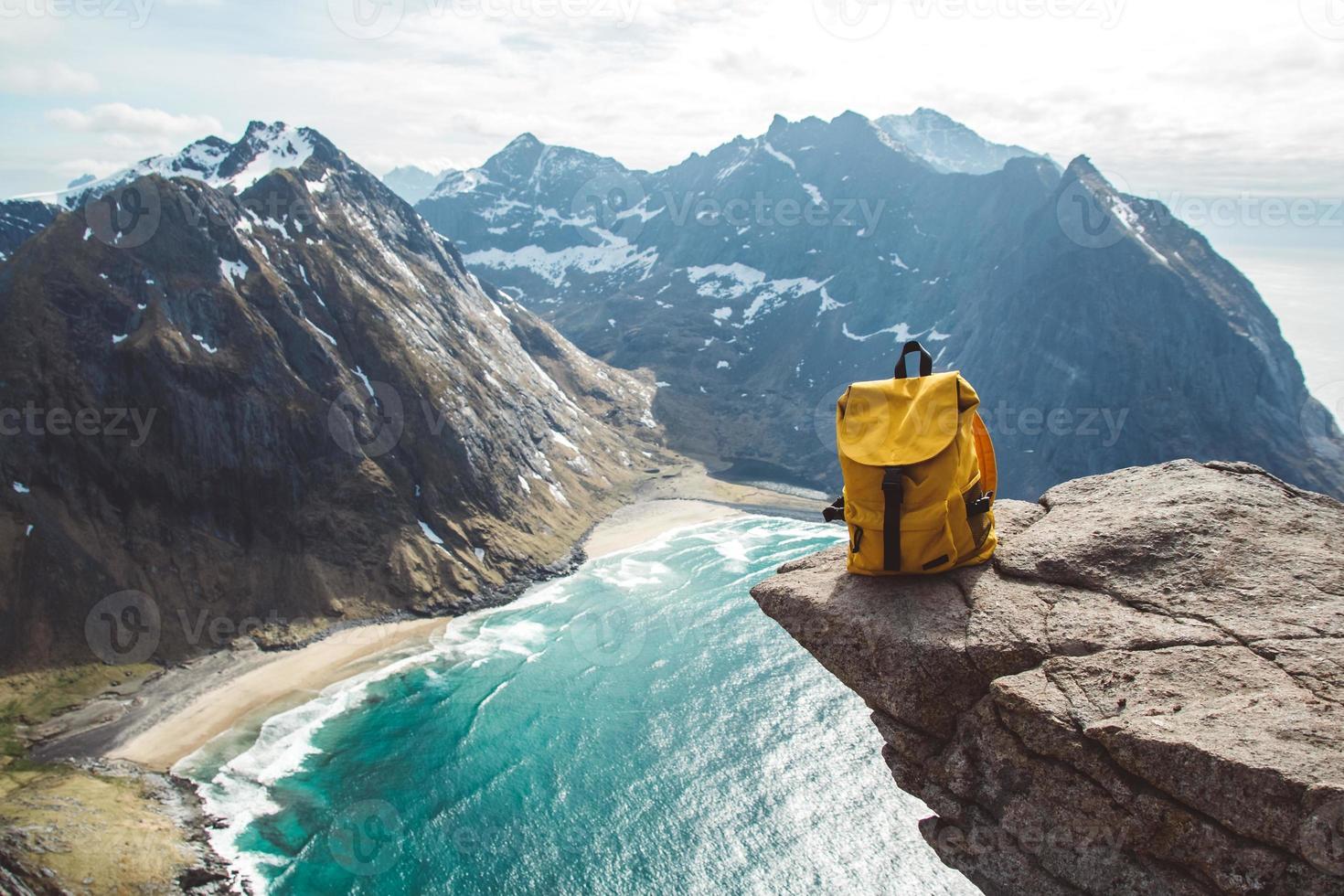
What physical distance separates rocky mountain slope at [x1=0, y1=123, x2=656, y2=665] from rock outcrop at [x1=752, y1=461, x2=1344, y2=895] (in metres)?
98.7

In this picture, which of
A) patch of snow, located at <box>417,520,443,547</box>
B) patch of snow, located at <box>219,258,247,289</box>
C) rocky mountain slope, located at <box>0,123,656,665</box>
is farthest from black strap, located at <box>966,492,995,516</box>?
patch of snow, located at <box>219,258,247,289</box>

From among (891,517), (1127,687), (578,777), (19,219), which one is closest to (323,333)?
(578,777)

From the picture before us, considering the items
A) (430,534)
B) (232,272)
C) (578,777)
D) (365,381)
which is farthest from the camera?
(365,381)

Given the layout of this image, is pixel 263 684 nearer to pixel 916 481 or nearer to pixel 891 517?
pixel 891 517

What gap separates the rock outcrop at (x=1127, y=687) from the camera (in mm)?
8312

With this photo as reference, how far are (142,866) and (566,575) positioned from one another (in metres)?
73.5

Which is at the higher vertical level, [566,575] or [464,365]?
[464,365]

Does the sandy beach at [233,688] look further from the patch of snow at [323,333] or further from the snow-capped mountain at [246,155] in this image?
the snow-capped mountain at [246,155]

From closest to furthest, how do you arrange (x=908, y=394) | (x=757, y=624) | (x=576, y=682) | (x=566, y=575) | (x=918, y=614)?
(x=918, y=614) → (x=908, y=394) → (x=576, y=682) → (x=757, y=624) → (x=566, y=575)

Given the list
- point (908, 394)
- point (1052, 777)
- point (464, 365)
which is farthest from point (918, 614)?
point (464, 365)

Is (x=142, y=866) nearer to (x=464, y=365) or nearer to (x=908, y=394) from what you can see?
(x=908, y=394)

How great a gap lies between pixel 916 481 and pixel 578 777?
65.3 metres

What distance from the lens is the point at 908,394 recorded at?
1295 cm

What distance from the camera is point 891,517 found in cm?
1220
